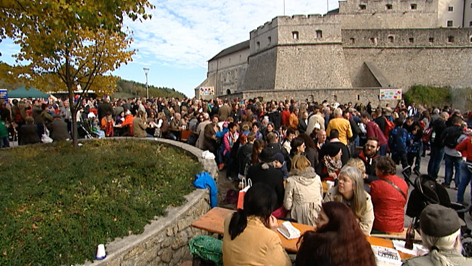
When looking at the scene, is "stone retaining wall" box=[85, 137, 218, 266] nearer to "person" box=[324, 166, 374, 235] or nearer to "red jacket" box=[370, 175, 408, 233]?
"person" box=[324, 166, 374, 235]

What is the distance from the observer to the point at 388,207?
3719 mm

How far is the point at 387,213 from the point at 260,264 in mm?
2176

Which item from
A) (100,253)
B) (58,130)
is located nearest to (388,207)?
(100,253)

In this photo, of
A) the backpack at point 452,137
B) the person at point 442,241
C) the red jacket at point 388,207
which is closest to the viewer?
the person at point 442,241

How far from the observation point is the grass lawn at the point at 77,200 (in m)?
3.18

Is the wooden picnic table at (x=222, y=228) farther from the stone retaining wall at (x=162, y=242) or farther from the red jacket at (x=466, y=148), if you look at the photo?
the red jacket at (x=466, y=148)

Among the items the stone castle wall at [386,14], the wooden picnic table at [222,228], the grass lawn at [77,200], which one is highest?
the stone castle wall at [386,14]

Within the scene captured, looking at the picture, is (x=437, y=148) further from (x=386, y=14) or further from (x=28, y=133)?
(x=386, y=14)

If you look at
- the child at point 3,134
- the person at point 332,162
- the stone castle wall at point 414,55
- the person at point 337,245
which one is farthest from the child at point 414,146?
the stone castle wall at point 414,55

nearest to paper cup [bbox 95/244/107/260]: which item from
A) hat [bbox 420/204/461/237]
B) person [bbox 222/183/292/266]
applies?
person [bbox 222/183/292/266]

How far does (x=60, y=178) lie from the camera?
4.67 meters

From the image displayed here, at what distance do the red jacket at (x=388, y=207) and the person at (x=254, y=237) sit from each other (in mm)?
1808

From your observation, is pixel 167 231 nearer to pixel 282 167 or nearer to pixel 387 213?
pixel 282 167

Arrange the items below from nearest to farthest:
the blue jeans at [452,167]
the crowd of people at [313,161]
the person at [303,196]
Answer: the crowd of people at [313,161] < the person at [303,196] < the blue jeans at [452,167]
